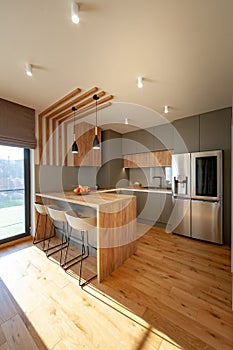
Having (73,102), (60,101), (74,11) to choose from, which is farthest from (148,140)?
(74,11)

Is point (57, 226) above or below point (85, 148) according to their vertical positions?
below

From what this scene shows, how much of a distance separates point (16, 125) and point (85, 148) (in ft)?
5.11

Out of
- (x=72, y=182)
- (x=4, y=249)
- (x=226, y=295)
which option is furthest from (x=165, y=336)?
(x=72, y=182)

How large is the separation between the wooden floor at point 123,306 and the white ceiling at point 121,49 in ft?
8.43

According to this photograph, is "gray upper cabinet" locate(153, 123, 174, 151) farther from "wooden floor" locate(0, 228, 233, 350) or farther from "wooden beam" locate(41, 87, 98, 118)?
"wooden floor" locate(0, 228, 233, 350)

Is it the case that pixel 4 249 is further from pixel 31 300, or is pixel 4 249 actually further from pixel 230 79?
pixel 230 79

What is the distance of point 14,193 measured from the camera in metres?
3.16

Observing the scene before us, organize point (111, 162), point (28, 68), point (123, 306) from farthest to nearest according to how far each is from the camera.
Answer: point (111, 162) → point (28, 68) → point (123, 306)

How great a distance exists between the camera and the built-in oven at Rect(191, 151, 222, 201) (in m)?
2.90

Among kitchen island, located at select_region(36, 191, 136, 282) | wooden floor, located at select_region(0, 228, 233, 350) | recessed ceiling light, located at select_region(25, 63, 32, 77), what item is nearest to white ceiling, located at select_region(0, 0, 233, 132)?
recessed ceiling light, located at select_region(25, 63, 32, 77)

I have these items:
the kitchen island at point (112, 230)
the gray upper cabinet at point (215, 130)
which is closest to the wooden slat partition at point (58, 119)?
the kitchen island at point (112, 230)

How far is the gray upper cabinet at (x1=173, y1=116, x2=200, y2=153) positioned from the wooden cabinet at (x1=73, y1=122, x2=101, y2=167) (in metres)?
2.01

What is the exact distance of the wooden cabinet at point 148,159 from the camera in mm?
3998

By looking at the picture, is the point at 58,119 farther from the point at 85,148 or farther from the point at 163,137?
the point at 163,137
